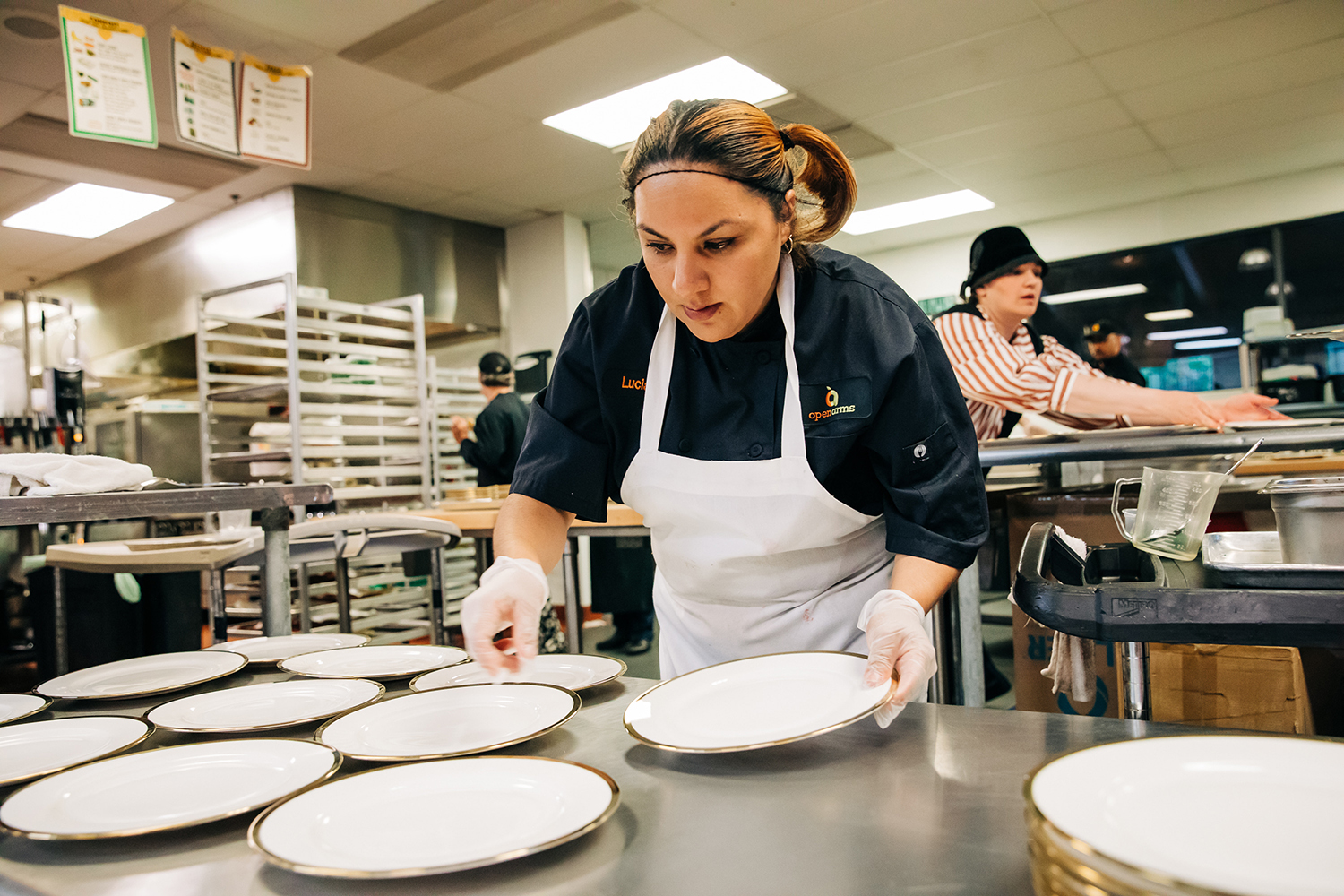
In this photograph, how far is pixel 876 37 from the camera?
371 centimetres

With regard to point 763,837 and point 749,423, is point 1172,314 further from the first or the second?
point 763,837

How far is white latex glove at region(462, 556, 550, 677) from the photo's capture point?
3.14 feet

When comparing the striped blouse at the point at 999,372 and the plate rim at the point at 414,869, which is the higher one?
the striped blouse at the point at 999,372

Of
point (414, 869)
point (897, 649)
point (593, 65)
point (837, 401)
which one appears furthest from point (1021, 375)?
point (593, 65)

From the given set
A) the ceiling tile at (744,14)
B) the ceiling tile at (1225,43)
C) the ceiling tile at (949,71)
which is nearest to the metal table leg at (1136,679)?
the ceiling tile at (744,14)

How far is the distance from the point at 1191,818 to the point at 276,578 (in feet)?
4.99

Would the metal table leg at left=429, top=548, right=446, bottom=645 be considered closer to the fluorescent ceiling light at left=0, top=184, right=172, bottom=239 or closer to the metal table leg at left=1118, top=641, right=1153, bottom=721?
the metal table leg at left=1118, top=641, right=1153, bottom=721

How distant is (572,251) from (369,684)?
559 centimetres

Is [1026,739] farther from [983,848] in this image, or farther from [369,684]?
[369,684]

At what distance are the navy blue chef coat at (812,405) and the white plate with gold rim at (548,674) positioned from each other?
0.83 ft

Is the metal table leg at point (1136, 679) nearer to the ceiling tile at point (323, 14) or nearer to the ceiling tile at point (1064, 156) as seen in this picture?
the ceiling tile at point (323, 14)

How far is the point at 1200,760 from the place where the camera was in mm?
556

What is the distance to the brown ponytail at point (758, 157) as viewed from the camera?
1062 millimetres

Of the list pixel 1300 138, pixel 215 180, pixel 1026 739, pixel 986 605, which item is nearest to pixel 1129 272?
pixel 1300 138
